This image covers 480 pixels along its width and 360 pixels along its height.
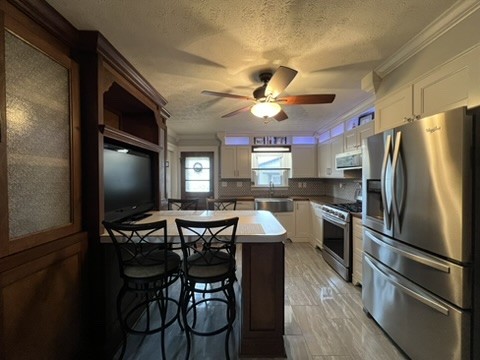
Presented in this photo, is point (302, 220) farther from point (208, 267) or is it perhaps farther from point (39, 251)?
→ point (39, 251)

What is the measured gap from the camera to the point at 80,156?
1.74 meters

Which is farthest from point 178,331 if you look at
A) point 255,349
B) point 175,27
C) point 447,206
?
point 175,27

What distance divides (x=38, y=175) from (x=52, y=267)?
569 millimetres

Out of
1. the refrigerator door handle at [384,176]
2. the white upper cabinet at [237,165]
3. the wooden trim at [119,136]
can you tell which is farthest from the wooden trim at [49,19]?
the white upper cabinet at [237,165]

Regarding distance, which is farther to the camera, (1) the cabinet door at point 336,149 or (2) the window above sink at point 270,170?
(2) the window above sink at point 270,170

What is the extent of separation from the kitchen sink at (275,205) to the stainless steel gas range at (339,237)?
100 cm

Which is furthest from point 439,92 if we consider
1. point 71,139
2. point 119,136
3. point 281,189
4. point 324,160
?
point 281,189

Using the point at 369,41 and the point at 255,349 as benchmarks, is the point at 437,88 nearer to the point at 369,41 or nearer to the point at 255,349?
the point at 369,41

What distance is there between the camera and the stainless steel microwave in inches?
125

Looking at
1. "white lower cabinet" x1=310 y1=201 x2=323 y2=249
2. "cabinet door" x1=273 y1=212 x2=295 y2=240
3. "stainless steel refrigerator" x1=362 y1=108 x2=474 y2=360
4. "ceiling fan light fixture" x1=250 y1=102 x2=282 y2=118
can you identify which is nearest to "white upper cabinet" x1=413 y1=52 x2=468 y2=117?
"stainless steel refrigerator" x1=362 y1=108 x2=474 y2=360

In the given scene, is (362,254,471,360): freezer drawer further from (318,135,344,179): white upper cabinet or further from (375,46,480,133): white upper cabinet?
(318,135,344,179): white upper cabinet

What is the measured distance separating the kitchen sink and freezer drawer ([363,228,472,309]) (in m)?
2.79

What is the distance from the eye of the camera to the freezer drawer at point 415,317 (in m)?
1.40

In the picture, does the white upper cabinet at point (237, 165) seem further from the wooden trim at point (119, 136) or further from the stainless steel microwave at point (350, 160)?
the wooden trim at point (119, 136)
